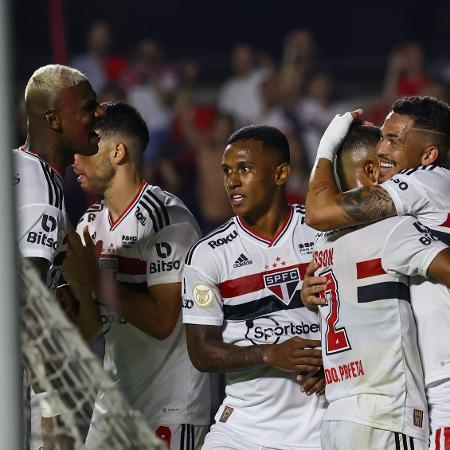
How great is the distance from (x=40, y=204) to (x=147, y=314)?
40.2 inches

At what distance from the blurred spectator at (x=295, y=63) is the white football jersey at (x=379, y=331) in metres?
8.31

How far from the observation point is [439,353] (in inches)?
158

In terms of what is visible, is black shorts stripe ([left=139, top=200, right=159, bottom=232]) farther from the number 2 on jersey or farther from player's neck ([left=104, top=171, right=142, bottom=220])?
the number 2 on jersey

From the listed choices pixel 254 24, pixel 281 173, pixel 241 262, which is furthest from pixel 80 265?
pixel 254 24

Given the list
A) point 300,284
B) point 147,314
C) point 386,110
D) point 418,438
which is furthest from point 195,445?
point 386,110

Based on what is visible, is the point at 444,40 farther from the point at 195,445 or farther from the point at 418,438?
the point at 418,438

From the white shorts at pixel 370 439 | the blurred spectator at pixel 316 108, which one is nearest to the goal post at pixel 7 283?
the white shorts at pixel 370 439

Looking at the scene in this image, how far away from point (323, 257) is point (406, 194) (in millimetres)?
417

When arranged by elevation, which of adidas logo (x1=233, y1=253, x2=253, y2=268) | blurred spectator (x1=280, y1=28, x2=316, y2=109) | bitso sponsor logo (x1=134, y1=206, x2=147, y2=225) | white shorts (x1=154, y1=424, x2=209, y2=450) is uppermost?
blurred spectator (x1=280, y1=28, x2=316, y2=109)

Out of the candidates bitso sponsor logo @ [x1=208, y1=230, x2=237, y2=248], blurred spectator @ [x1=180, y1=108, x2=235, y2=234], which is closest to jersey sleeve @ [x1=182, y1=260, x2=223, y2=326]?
bitso sponsor logo @ [x1=208, y1=230, x2=237, y2=248]

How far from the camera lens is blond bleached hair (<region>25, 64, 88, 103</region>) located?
469cm

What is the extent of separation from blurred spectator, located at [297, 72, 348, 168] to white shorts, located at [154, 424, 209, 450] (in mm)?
6938

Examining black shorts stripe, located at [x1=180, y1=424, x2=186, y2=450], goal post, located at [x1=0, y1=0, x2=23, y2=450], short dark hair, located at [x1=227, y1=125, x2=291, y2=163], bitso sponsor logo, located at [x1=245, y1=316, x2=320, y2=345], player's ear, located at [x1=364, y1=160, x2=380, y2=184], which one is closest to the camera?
goal post, located at [x1=0, y1=0, x2=23, y2=450]

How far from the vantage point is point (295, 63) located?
496 inches
